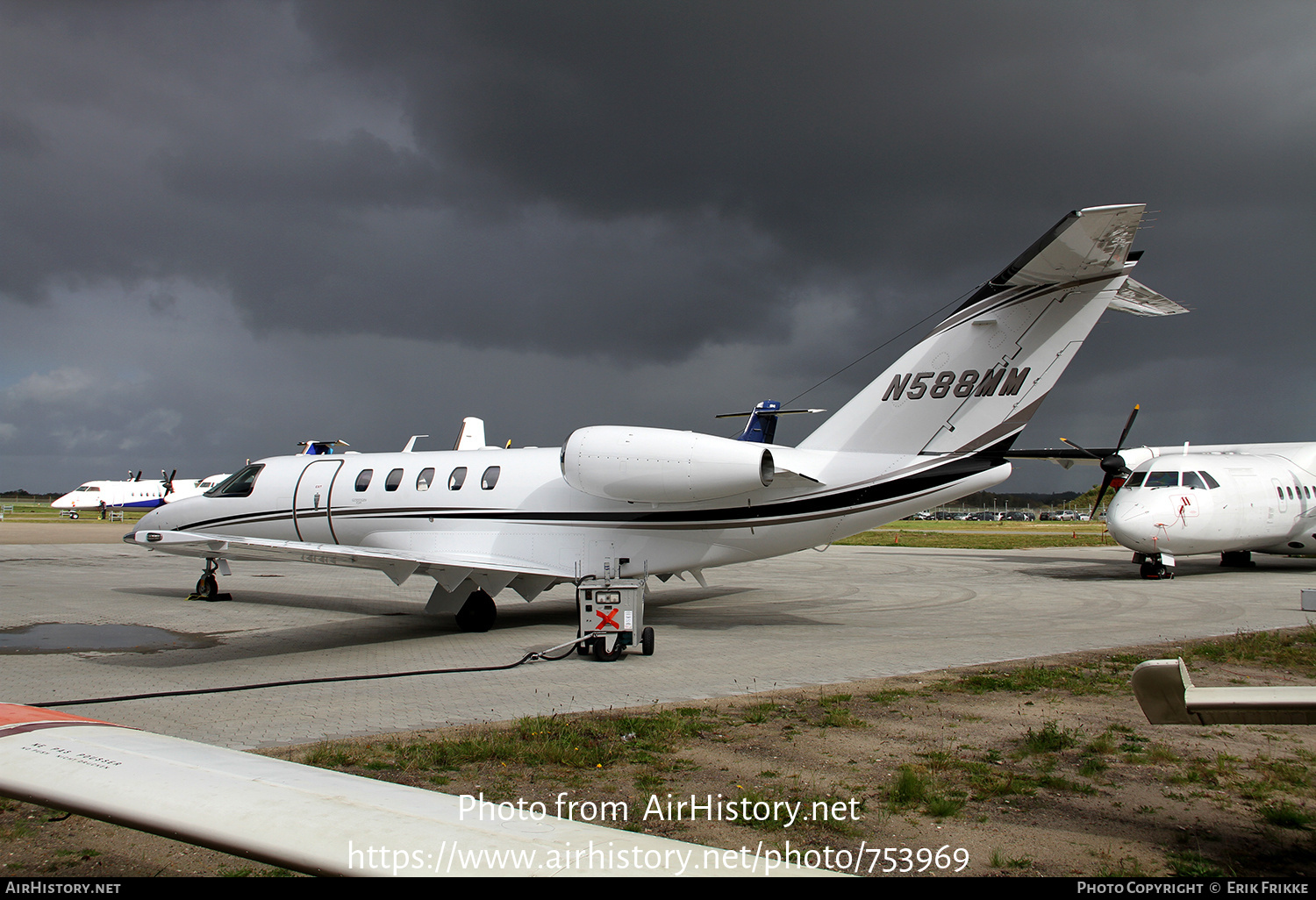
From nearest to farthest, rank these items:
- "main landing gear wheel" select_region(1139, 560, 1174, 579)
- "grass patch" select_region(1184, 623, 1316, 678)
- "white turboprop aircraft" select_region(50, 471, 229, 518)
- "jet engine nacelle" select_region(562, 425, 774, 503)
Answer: "grass patch" select_region(1184, 623, 1316, 678) → "jet engine nacelle" select_region(562, 425, 774, 503) → "main landing gear wheel" select_region(1139, 560, 1174, 579) → "white turboprop aircraft" select_region(50, 471, 229, 518)

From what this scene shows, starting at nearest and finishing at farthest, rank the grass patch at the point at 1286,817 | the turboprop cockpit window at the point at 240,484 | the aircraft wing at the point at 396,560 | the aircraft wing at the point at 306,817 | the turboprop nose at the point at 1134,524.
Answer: the aircraft wing at the point at 306,817, the grass patch at the point at 1286,817, the aircraft wing at the point at 396,560, the turboprop cockpit window at the point at 240,484, the turboprop nose at the point at 1134,524

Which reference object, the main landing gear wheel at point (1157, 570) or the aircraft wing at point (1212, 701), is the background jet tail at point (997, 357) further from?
the main landing gear wheel at point (1157, 570)

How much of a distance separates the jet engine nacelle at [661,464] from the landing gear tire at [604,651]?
250 cm

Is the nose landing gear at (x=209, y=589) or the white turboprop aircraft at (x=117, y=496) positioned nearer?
the nose landing gear at (x=209, y=589)

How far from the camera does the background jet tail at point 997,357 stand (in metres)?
10.5

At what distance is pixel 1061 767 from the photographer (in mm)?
5324

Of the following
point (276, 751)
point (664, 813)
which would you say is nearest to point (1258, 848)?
point (664, 813)

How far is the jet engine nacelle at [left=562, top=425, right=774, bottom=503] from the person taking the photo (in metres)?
11.2

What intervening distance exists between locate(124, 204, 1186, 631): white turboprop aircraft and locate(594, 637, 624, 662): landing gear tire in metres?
2.46

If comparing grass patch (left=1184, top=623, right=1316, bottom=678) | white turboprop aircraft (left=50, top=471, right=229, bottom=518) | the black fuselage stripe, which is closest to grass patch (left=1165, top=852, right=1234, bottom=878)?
grass patch (left=1184, top=623, right=1316, bottom=678)

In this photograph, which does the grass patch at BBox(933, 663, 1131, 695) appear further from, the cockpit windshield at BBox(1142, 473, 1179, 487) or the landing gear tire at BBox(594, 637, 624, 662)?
the cockpit windshield at BBox(1142, 473, 1179, 487)

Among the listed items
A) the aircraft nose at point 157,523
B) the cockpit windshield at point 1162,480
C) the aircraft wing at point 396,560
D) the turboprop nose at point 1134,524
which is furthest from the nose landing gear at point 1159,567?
the aircraft nose at point 157,523

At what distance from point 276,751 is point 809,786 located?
3738 millimetres

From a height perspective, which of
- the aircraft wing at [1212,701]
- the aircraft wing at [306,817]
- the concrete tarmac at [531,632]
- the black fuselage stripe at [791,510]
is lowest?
the concrete tarmac at [531,632]
